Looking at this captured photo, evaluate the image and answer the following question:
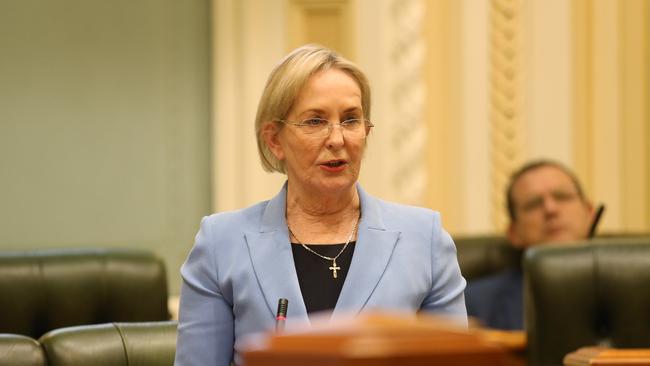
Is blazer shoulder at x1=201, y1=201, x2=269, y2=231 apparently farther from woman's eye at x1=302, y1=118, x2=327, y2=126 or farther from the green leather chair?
the green leather chair

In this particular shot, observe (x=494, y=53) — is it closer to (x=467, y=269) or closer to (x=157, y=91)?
(x=467, y=269)

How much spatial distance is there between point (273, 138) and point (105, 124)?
8.51 ft

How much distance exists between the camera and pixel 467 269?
498 cm

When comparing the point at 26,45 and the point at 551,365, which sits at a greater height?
the point at 26,45

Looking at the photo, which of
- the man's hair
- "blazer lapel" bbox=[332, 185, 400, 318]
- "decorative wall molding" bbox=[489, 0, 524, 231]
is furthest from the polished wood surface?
"decorative wall molding" bbox=[489, 0, 524, 231]

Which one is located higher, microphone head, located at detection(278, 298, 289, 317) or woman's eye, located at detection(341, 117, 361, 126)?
woman's eye, located at detection(341, 117, 361, 126)

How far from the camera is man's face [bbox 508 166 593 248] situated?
4.95m

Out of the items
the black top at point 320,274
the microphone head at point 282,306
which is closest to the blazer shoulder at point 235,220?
the black top at point 320,274

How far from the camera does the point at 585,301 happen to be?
3.89 m

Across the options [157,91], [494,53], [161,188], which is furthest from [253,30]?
[494,53]

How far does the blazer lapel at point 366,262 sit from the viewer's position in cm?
253

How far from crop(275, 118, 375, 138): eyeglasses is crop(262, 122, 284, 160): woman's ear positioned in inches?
4.3

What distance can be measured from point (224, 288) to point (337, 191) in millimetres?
348

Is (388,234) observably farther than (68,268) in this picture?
No
